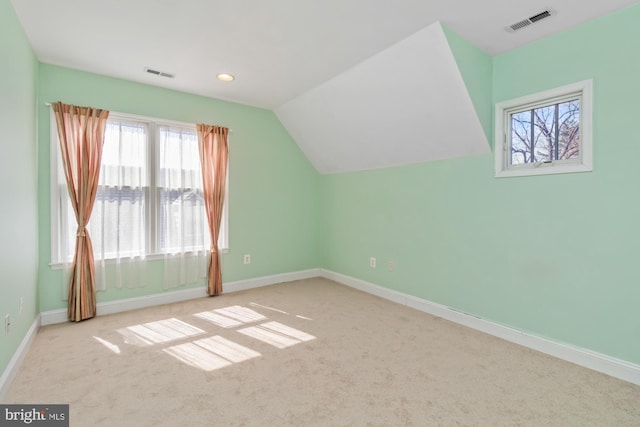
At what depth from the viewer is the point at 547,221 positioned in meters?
2.51

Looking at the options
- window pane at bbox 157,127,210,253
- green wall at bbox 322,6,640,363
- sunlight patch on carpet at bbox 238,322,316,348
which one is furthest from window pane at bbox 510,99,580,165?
window pane at bbox 157,127,210,253

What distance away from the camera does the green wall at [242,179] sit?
119 inches

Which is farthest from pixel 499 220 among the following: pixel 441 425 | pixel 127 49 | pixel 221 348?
pixel 127 49

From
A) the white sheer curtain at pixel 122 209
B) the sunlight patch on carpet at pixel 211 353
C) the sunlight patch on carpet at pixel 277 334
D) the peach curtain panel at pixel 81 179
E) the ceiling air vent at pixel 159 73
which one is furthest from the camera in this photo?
the white sheer curtain at pixel 122 209

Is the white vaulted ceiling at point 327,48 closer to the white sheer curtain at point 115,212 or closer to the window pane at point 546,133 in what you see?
the window pane at point 546,133

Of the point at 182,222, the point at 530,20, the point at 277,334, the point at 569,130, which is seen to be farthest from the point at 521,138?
the point at 182,222

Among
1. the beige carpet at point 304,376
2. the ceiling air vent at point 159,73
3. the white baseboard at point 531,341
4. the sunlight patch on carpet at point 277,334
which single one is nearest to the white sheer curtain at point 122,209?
the beige carpet at point 304,376

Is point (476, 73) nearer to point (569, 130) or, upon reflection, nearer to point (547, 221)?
point (569, 130)

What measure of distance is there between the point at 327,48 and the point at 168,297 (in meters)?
3.25

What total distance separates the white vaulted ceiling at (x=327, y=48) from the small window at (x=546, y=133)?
231mm

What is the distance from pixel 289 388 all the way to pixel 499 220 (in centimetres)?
228

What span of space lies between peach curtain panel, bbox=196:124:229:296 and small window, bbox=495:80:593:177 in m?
3.11

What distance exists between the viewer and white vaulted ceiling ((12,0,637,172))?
7.16ft

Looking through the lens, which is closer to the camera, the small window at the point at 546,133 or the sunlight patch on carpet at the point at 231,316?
the small window at the point at 546,133
